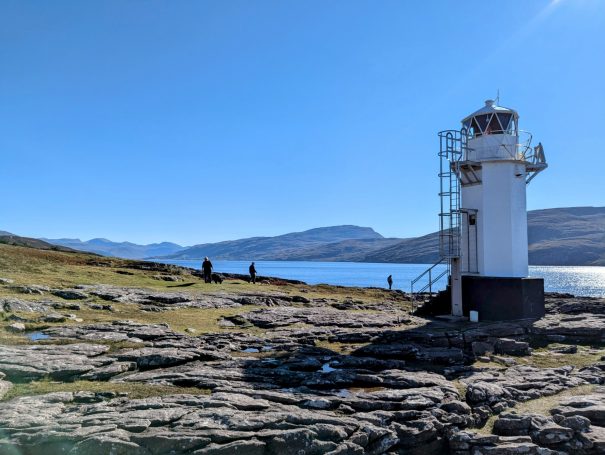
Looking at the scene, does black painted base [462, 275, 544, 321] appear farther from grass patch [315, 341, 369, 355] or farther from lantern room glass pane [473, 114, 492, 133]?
grass patch [315, 341, 369, 355]

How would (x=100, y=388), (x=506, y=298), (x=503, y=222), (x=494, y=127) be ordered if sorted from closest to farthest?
(x=100, y=388) → (x=506, y=298) → (x=503, y=222) → (x=494, y=127)

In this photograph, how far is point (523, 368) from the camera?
19.8 meters

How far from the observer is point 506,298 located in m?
29.3

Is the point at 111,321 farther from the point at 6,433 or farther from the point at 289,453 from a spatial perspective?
the point at 289,453

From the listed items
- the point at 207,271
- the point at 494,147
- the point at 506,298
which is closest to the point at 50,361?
the point at 506,298

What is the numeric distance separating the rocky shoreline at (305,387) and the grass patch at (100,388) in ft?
0.84

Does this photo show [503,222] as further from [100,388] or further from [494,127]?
[100,388]

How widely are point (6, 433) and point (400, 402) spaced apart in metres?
10.3

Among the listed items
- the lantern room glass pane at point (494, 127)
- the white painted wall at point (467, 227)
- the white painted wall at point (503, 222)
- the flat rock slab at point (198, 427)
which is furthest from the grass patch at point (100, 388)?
the lantern room glass pane at point (494, 127)

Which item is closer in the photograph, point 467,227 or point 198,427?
point 198,427

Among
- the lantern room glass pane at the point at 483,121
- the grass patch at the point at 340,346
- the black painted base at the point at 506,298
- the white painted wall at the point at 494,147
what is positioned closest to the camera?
the grass patch at the point at 340,346

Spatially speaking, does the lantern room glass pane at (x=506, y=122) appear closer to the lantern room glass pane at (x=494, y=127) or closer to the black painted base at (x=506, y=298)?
the lantern room glass pane at (x=494, y=127)

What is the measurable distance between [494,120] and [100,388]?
92.0ft

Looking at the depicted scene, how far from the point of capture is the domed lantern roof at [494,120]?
31797mm
